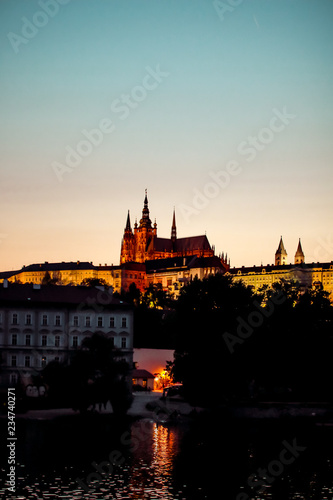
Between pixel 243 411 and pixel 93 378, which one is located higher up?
pixel 93 378

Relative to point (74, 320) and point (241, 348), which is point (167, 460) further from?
point (74, 320)

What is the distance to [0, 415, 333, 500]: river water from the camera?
43031 millimetres

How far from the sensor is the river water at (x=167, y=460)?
43.0 metres

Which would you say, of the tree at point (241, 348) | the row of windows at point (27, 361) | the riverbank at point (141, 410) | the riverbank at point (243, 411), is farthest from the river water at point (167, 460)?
the row of windows at point (27, 361)

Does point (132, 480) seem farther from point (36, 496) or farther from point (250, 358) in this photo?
point (250, 358)

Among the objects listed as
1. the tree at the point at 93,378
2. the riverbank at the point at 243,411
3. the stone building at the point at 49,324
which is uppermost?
the stone building at the point at 49,324

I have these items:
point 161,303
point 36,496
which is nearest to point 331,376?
point 36,496

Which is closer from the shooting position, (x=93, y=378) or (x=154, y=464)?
(x=154, y=464)

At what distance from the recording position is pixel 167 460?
167 feet

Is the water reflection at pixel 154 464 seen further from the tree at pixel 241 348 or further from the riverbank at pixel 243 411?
the tree at pixel 241 348

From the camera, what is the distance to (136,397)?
80.1 metres

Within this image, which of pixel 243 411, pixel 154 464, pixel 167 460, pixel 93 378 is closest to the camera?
pixel 154 464

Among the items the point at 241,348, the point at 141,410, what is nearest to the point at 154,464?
the point at 141,410

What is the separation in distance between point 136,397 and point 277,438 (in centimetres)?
2163
